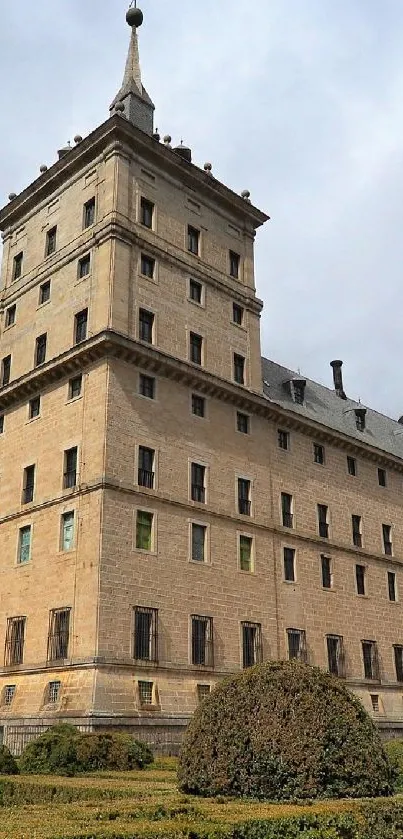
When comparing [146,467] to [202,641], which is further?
[146,467]

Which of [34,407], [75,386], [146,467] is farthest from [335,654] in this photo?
[34,407]

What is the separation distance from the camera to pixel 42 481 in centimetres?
3694

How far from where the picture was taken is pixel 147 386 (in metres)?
37.5

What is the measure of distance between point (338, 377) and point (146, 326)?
84.9ft

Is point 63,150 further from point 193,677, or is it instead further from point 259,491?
point 193,677

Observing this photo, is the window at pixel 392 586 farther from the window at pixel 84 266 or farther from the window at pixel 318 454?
the window at pixel 84 266

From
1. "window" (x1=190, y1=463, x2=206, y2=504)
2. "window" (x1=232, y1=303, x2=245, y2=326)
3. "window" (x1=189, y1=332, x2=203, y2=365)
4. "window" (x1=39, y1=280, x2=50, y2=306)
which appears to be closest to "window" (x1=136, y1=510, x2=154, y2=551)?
"window" (x1=190, y1=463, x2=206, y2=504)

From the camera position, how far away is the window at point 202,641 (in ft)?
115

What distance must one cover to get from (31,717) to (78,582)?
5507mm

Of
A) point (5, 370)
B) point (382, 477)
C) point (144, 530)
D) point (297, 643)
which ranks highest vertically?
point (5, 370)

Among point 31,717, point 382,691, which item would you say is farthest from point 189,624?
point 382,691

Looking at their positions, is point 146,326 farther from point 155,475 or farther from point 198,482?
point 198,482

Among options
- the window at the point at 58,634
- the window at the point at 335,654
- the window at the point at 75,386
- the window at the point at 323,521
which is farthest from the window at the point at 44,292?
the window at the point at 335,654

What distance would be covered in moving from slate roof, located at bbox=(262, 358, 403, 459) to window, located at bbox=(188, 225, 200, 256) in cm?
902
